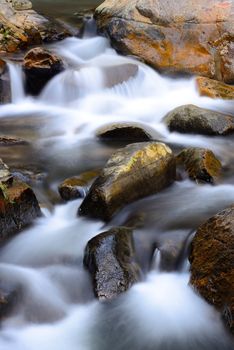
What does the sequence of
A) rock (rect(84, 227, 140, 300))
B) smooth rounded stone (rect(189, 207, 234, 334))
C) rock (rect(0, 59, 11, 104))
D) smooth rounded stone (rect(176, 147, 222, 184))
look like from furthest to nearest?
rock (rect(0, 59, 11, 104)) < smooth rounded stone (rect(176, 147, 222, 184)) < rock (rect(84, 227, 140, 300)) < smooth rounded stone (rect(189, 207, 234, 334))

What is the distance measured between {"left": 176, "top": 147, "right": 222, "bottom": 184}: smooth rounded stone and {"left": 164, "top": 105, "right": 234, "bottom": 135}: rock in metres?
1.41

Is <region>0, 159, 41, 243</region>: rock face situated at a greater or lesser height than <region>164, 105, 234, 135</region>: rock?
greater

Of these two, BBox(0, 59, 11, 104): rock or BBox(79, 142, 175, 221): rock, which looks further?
BBox(0, 59, 11, 104): rock

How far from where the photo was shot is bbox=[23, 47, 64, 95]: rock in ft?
30.6

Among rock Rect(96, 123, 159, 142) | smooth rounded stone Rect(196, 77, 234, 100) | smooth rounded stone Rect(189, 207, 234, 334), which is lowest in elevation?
smooth rounded stone Rect(196, 77, 234, 100)

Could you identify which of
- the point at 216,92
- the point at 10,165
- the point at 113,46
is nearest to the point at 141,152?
the point at 10,165

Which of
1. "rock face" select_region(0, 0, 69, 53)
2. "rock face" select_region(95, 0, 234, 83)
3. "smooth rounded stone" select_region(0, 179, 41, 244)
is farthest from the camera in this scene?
"rock face" select_region(0, 0, 69, 53)

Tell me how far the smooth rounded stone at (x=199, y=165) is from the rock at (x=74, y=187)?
4.12 ft

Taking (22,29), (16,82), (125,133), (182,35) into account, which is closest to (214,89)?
(182,35)

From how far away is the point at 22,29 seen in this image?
37.0 ft

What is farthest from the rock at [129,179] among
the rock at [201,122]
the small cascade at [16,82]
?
the small cascade at [16,82]

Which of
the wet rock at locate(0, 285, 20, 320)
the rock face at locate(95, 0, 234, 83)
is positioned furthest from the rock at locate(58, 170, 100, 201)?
the rock face at locate(95, 0, 234, 83)

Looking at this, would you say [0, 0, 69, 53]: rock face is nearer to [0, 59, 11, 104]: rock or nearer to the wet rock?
[0, 59, 11, 104]: rock

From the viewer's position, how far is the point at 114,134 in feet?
24.7
